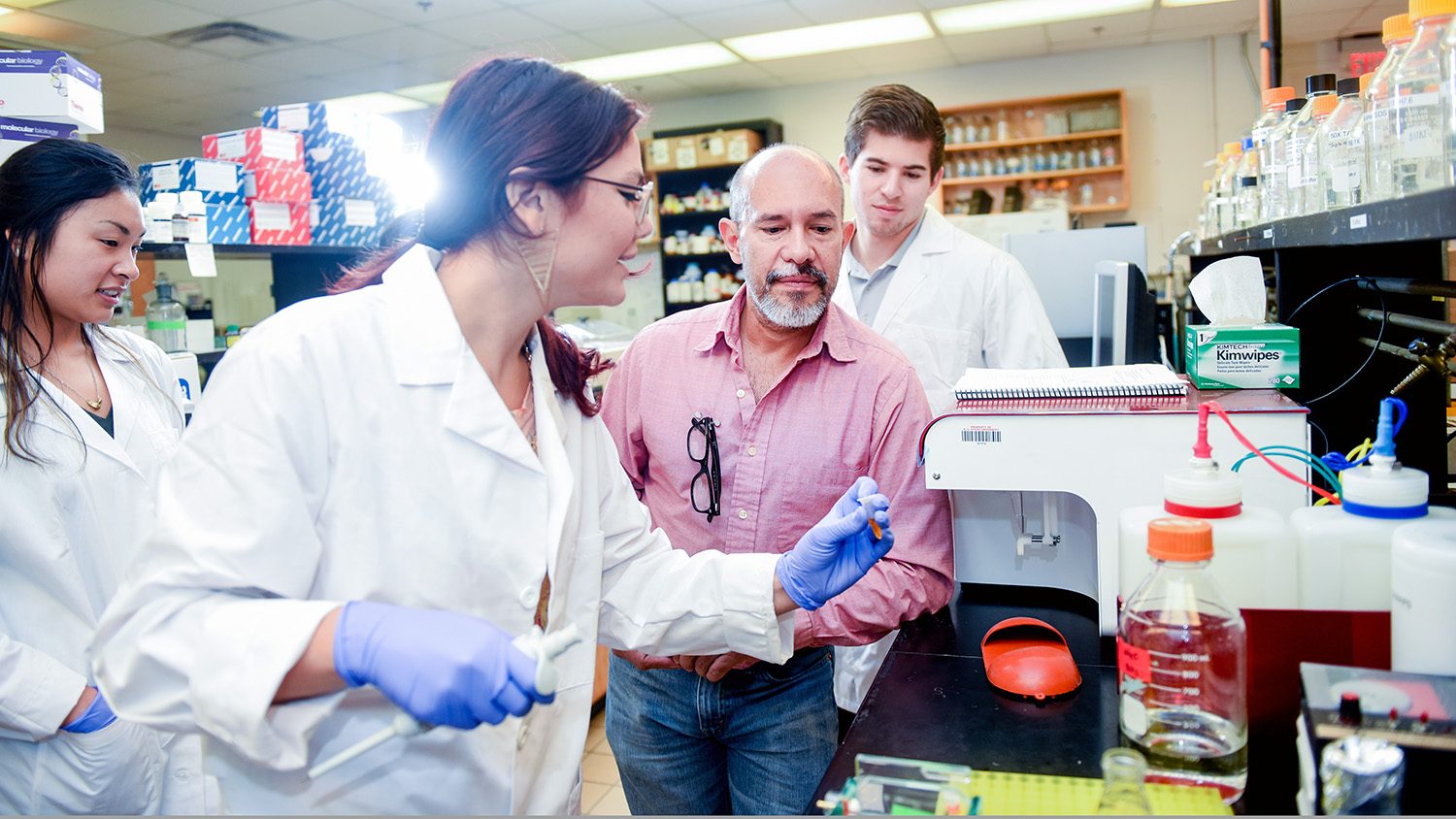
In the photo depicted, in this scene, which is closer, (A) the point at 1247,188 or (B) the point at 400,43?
(A) the point at 1247,188

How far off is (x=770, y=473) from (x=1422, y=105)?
960 mm

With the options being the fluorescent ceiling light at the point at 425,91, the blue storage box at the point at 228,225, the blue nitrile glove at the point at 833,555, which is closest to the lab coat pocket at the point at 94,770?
the blue nitrile glove at the point at 833,555

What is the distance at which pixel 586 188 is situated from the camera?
3.61 feet

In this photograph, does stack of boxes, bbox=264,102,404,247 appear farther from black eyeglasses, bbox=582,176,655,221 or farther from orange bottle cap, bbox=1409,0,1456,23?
orange bottle cap, bbox=1409,0,1456,23

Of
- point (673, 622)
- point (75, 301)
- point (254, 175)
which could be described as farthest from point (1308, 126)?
point (254, 175)

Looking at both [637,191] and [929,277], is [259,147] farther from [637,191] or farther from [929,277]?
[637,191]

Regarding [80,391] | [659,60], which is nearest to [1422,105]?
[80,391]

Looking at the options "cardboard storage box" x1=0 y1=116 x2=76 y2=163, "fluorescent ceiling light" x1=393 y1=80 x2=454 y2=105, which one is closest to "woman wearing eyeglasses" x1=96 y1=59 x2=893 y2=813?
"cardboard storage box" x1=0 y1=116 x2=76 y2=163

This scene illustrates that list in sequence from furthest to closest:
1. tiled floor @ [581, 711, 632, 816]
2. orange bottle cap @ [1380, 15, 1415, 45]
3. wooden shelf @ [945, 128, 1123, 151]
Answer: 1. wooden shelf @ [945, 128, 1123, 151]
2. tiled floor @ [581, 711, 632, 816]
3. orange bottle cap @ [1380, 15, 1415, 45]

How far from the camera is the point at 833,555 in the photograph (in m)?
1.20

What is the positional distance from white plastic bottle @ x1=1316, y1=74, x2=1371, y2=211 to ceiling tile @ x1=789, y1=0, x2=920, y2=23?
4.44 metres

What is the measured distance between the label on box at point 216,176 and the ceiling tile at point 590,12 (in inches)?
110

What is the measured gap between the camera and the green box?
1.38m

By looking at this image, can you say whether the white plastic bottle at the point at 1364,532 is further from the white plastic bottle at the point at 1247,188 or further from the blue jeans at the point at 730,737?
the white plastic bottle at the point at 1247,188
